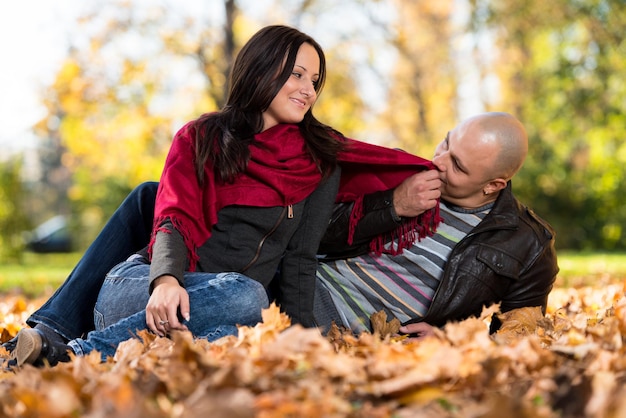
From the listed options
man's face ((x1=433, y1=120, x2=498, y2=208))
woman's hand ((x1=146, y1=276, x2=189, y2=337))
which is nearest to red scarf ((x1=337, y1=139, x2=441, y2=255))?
man's face ((x1=433, y1=120, x2=498, y2=208))

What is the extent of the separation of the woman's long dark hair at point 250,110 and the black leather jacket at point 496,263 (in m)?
0.52

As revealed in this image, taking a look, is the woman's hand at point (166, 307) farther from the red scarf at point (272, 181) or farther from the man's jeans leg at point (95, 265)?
the man's jeans leg at point (95, 265)

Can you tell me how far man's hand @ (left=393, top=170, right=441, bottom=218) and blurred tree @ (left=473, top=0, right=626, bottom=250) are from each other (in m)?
11.9

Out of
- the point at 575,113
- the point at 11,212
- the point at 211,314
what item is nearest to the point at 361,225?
the point at 211,314

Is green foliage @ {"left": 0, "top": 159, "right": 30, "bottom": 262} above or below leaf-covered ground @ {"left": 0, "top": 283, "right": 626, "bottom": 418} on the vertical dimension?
below

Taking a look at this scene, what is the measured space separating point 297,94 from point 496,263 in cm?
116

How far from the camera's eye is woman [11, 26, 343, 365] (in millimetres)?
2803

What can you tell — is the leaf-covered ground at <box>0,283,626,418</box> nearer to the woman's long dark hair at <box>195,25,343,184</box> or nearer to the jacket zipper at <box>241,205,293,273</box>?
the jacket zipper at <box>241,205,293,273</box>

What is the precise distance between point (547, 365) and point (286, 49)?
184 centimetres

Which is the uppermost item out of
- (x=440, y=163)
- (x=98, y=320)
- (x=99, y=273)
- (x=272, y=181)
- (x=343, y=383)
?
(x=440, y=163)

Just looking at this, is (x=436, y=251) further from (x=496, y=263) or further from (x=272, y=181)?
(x=272, y=181)

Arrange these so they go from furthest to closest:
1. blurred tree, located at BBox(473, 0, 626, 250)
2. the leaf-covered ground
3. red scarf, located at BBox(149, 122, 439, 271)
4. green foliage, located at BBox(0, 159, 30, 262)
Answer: blurred tree, located at BBox(473, 0, 626, 250), green foliage, located at BBox(0, 159, 30, 262), red scarf, located at BBox(149, 122, 439, 271), the leaf-covered ground

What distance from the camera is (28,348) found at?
2.69m

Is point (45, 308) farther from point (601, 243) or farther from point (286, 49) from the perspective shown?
point (601, 243)
